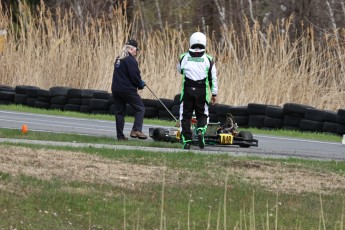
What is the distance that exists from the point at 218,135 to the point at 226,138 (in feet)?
0.45

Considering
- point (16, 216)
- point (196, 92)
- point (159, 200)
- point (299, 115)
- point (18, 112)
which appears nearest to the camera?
point (16, 216)

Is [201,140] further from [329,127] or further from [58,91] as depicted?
[58,91]

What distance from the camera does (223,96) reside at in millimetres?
28031

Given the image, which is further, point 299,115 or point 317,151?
point 299,115

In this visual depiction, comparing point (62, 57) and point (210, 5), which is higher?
point (210, 5)

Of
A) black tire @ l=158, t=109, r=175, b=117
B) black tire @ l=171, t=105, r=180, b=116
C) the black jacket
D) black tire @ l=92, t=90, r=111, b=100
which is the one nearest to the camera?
the black jacket

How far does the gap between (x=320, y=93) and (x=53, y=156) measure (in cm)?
1462

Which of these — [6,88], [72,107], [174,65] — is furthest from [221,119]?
[6,88]

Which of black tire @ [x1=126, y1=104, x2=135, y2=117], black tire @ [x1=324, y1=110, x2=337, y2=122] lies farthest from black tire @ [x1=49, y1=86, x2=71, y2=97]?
black tire @ [x1=324, y1=110, x2=337, y2=122]

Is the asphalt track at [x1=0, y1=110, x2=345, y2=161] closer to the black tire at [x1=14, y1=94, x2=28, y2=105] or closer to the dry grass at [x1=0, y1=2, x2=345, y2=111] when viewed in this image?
the black tire at [x1=14, y1=94, x2=28, y2=105]

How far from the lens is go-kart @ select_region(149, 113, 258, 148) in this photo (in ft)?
58.6

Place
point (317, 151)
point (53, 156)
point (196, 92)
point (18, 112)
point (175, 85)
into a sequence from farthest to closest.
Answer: point (175, 85), point (18, 112), point (317, 151), point (196, 92), point (53, 156)

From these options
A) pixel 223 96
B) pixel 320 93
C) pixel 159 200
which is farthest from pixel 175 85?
pixel 159 200

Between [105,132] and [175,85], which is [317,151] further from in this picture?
[175,85]
